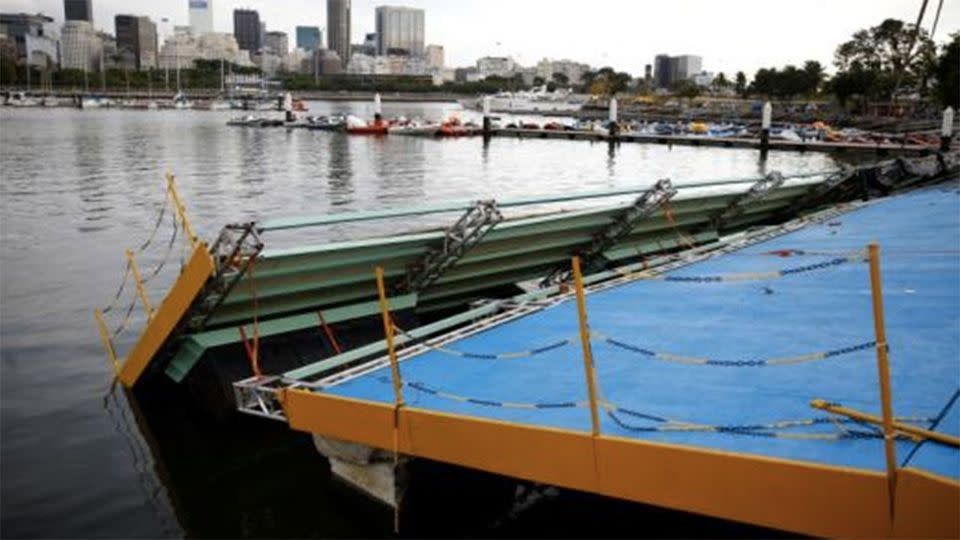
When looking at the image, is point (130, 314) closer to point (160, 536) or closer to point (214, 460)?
point (214, 460)

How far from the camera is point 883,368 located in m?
4.44

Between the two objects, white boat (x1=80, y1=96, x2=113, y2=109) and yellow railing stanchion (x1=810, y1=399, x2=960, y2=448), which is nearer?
yellow railing stanchion (x1=810, y1=399, x2=960, y2=448)

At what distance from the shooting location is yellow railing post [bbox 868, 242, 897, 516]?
4.31 m

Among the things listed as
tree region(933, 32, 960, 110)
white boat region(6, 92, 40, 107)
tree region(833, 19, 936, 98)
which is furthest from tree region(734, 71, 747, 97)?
white boat region(6, 92, 40, 107)

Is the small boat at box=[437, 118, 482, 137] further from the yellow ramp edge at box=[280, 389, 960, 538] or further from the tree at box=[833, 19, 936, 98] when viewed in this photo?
the yellow ramp edge at box=[280, 389, 960, 538]

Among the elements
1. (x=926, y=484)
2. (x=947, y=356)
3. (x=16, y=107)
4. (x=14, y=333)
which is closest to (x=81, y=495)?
(x=14, y=333)

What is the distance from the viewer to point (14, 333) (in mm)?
13367

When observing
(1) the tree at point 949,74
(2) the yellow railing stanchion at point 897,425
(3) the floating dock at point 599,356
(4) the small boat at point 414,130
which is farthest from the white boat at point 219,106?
(2) the yellow railing stanchion at point 897,425

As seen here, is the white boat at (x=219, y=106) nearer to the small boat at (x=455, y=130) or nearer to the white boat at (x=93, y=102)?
the white boat at (x=93, y=102)

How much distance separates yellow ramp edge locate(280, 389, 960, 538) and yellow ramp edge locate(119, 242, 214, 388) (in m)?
2.48

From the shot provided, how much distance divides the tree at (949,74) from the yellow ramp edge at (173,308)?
3223 inches

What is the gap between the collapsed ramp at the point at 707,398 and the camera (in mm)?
4910

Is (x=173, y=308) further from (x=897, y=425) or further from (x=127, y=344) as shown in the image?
(x=897, y=425)

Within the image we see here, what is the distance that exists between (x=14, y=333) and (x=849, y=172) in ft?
62.2
